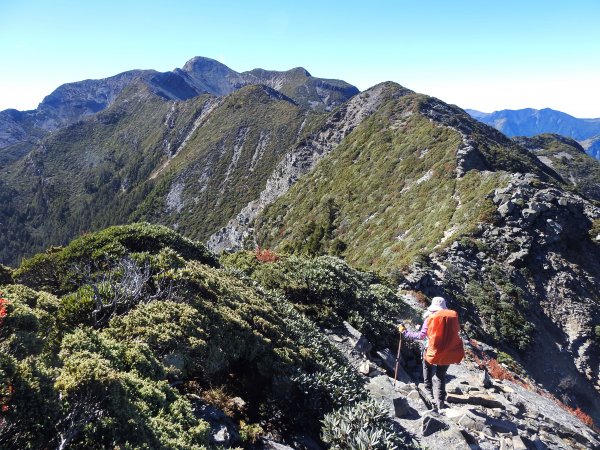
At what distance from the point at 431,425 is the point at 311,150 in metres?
82.8

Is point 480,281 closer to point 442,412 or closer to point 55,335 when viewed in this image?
point 442,412

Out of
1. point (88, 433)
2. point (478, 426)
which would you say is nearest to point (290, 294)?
point (478, 426)

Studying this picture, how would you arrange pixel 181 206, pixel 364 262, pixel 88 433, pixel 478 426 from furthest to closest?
pixel 181 206, pixel 364 262, pixel 478 426, pixel 88 433

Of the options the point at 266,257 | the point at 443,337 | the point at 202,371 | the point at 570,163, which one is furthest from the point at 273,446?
the point at 570,163

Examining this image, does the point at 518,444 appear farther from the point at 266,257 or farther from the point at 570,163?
the point at 570,163

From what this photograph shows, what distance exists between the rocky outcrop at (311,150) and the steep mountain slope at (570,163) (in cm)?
4483

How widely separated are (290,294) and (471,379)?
7.15 m

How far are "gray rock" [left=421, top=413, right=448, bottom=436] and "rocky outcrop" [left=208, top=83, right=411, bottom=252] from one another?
6843 cm

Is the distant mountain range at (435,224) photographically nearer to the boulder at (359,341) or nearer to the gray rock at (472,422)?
the boulder at (359,341)

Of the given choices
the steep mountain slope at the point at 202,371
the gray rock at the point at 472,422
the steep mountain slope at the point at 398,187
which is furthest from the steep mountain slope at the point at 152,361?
the steep mountain slope at the point at 398,187

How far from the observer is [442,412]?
10305 millimetres

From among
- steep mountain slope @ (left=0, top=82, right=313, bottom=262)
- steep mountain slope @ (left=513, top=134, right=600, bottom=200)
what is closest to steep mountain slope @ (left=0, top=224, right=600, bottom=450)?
steep mountain slope @ (left=513, top=134, right=600, bottom=200)

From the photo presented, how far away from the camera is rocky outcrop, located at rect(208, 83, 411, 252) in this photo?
81438 mm

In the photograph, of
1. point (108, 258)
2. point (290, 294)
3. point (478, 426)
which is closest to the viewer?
point (478, 426)
